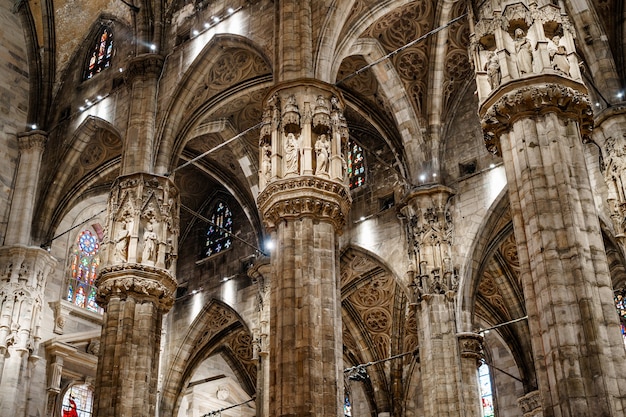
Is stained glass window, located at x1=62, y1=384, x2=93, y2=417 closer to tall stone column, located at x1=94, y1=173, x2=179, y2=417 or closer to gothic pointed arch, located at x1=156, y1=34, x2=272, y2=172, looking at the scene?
tall stone column, located at x1=94, y1=173, x2=179, y2=417

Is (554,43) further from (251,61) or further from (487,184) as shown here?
(251,61)

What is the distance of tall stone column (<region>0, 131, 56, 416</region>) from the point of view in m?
18.5

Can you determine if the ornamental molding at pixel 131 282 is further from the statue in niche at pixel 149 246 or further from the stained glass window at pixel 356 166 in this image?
the stained glass window at pixel 356 166

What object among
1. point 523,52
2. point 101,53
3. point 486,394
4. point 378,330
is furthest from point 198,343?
point 523,52

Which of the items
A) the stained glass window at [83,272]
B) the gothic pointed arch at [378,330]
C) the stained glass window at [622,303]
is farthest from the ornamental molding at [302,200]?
the stained glass window at [622,303]

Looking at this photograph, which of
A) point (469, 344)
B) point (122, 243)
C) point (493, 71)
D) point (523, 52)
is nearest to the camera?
point (523, 52)

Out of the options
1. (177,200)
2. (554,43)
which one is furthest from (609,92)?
(177,200)

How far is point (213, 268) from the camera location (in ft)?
80.9

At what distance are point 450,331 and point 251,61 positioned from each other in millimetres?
7329

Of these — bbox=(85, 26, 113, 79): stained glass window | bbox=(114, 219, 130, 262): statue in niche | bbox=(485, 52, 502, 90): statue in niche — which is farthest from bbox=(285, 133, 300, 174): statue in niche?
bbox=(85, 26, 113, 79): stained glass window

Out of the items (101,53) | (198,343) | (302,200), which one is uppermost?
(101,53)

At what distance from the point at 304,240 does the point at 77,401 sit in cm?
1162

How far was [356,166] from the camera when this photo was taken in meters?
21.8

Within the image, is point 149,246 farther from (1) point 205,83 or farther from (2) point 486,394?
(2) point 486,394
